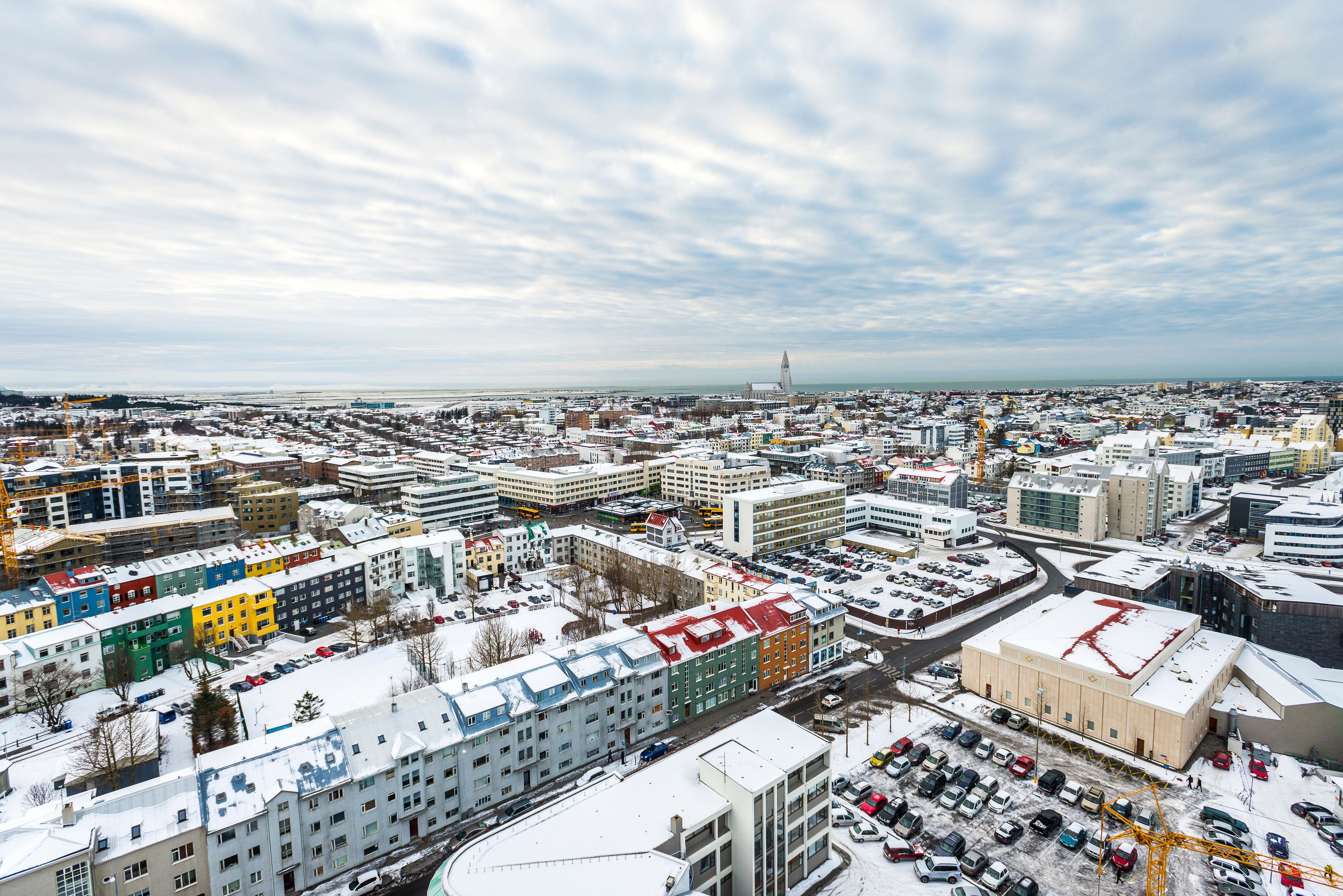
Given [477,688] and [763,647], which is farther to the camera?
[763,647]

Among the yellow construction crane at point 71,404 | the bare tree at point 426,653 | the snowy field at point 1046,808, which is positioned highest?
the yellow construction crane at point 71,404

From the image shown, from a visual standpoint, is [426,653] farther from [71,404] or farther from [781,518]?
[71,404]

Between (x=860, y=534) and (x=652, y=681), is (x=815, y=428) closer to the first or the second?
(x=860, y=534)

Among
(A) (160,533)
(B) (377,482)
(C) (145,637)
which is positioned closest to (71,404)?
(B) (377,482)

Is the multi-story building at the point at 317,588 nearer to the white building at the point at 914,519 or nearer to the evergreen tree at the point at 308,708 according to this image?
the evergreen tree at the point at 308,708

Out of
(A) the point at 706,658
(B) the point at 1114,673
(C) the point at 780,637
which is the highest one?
(B) the point at 1114,673

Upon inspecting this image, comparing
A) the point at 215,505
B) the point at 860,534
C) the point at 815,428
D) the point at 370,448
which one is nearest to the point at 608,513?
the point at 860,534

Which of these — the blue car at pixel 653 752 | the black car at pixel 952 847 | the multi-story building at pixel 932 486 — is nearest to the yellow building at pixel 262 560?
the blue car at pixel 653 752
